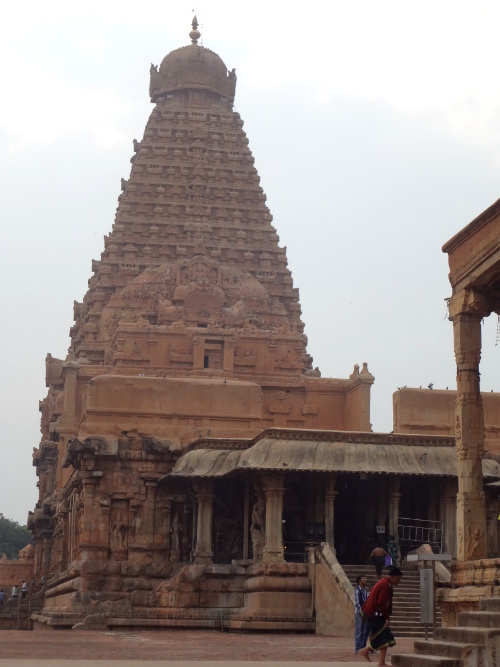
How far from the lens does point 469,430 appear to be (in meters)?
19.2

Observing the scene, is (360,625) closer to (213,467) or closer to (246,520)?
(246,520)

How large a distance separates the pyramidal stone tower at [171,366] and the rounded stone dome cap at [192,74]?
11 cm

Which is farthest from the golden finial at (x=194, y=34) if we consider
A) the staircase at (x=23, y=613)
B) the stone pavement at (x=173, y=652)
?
the stone pavement at (x=173, y=652)

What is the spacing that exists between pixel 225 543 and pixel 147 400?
5968 millimetres

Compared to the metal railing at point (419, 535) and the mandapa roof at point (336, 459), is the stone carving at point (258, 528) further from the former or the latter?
the metal railing at point (419, 535)

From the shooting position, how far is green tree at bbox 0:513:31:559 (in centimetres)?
13812

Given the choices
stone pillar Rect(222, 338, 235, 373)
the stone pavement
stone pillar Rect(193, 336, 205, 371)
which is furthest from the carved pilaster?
stone pillar Rect(222, 338, 235, 373)

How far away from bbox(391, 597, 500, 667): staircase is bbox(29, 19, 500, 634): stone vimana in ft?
47.2

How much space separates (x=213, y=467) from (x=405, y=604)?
8699 millimetres

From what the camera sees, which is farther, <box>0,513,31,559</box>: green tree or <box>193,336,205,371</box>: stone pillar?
<box>0,513,31,559</box>: green tree

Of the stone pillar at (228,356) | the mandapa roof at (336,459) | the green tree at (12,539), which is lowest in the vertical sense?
the mandapa roof at (336,459)

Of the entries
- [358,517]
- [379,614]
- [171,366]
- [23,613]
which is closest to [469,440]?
[379,614]

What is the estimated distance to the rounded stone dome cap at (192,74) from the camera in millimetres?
73688

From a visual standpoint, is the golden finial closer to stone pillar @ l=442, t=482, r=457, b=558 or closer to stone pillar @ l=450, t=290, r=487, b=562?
→ stone pillar @ l=442, t=482, r=457, b=558
